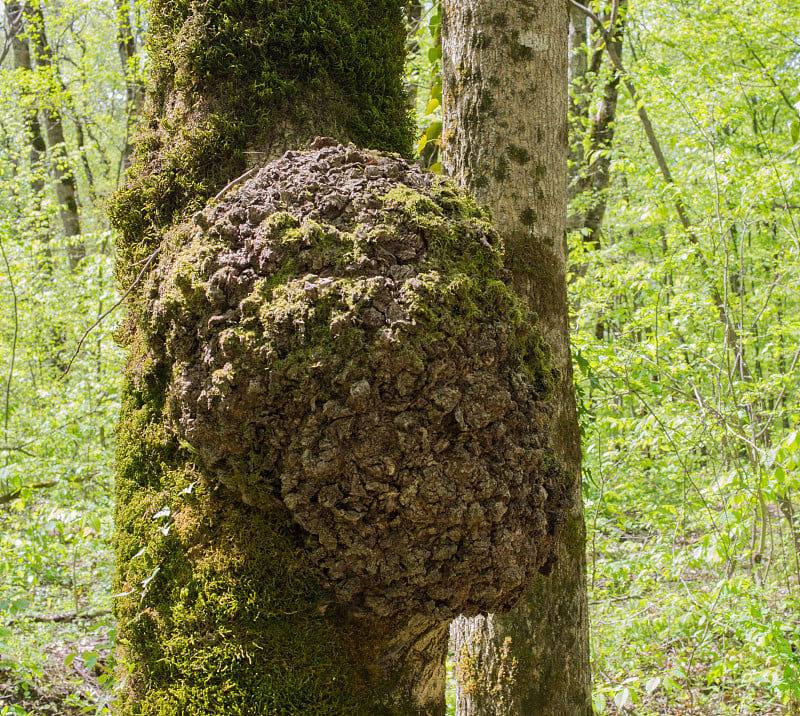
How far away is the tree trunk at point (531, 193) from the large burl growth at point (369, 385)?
774 mm

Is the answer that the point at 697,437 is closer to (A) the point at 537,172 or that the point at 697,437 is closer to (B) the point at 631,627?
(B) the point at 631,627

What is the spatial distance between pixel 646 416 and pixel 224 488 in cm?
458

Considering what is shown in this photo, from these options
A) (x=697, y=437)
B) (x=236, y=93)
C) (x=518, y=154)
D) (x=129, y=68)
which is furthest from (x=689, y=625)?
(x=129, y=68)

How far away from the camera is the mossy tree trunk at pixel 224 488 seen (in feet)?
4.71

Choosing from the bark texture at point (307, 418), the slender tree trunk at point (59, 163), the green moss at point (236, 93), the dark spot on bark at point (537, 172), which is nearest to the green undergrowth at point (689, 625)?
the dark spot on bark at point (537, 172)

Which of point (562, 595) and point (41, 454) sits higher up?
point (562, 595)

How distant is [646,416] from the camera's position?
5.31m

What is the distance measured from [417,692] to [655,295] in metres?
4.60

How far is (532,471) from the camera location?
1433 millimetres

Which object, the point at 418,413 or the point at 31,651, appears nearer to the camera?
the point at 418,413

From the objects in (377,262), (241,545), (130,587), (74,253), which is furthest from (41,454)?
(74,253)

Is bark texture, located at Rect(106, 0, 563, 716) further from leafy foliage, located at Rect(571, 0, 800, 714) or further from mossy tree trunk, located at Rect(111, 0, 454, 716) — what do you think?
leafy foliage, located at Rect(571, 0, 800, 714)

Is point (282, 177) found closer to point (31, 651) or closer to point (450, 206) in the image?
A: point (450, 206)

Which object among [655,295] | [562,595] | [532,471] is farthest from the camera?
[655,295]
